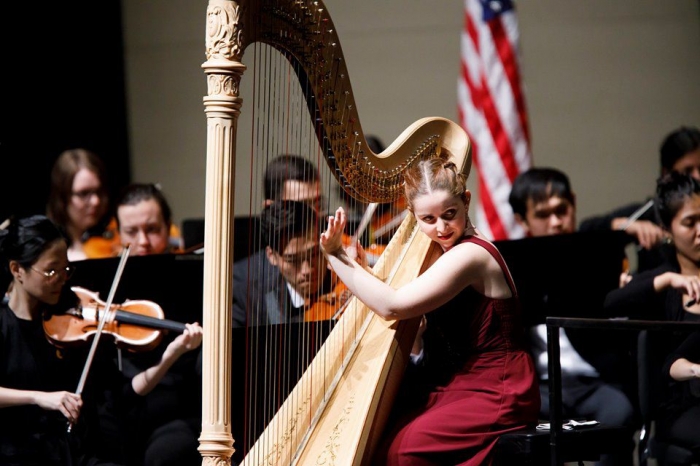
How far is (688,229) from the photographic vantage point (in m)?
3.20

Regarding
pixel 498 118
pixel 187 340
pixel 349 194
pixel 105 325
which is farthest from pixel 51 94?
pixel 349 194

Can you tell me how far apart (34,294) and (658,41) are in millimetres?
3871

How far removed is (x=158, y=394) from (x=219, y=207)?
1808 millimetres

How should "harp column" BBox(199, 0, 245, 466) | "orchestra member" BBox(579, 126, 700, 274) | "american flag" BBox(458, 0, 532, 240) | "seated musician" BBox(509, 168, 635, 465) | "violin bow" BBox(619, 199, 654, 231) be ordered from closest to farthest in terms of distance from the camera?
"harp column" BBox(199, 0, 245, 466), "seated musician" BBox(509, 168, 635, 465), "violin bow" BBox(619, 199, 654, 231), "orchestra member" BBox(579, 126, 700, 274), "american flag" BBox(458, 0, 532, 240)

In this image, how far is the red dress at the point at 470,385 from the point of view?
2342 mm

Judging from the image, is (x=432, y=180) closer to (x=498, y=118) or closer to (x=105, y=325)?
(x=105, y=325)

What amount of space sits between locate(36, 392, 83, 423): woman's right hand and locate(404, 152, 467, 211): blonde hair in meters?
1.08

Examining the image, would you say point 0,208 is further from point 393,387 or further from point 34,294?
point 393,387

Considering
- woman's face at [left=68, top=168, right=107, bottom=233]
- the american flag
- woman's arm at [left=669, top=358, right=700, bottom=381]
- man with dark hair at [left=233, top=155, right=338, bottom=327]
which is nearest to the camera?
woman's arm at [left=669, top=358, right=700, bottom=381]

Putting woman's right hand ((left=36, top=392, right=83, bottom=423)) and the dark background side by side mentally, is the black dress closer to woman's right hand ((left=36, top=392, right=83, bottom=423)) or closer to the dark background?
woman's right hand ((left=36, top=392, right=83, bottom=423))

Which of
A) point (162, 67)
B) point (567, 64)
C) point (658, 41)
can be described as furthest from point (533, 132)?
point (162, 67)

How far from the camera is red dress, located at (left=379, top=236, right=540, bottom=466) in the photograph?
234 centimetres

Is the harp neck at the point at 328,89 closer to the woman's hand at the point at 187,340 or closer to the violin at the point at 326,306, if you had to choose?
the violin at the point at 326,306

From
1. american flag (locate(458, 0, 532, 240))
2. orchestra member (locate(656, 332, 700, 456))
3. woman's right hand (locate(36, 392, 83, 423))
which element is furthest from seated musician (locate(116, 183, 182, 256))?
orchestra member (locate(656, 332, 700, 456))
